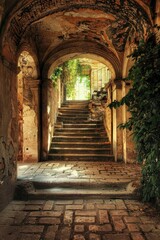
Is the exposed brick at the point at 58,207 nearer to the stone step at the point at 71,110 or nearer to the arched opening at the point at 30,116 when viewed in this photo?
the arched opening at the point at 30,116

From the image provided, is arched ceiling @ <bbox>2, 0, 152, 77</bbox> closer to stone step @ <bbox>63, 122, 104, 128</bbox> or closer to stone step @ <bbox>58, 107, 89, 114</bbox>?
stone step @ <bbox>63, 122, 104, 128</bbox>

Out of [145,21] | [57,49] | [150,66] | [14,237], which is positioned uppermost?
[57,49]

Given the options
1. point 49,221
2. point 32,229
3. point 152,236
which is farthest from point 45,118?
point 152,236

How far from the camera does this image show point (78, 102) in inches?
516

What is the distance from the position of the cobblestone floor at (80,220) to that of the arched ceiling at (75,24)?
288 centimetres

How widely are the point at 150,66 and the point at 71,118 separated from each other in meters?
7.45

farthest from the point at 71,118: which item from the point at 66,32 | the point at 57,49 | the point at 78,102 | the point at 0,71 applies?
the point at 0,71

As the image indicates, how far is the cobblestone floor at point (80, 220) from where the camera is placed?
2750mm

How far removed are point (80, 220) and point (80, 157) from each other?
4.03 m

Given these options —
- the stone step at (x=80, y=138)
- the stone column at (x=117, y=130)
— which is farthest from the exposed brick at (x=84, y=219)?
the stone step at (x=80, y=138)

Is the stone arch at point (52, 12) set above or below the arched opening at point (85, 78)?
below

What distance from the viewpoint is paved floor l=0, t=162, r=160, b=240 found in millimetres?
2750

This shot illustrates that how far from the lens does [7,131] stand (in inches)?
149

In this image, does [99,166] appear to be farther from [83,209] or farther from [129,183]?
[83,209]
